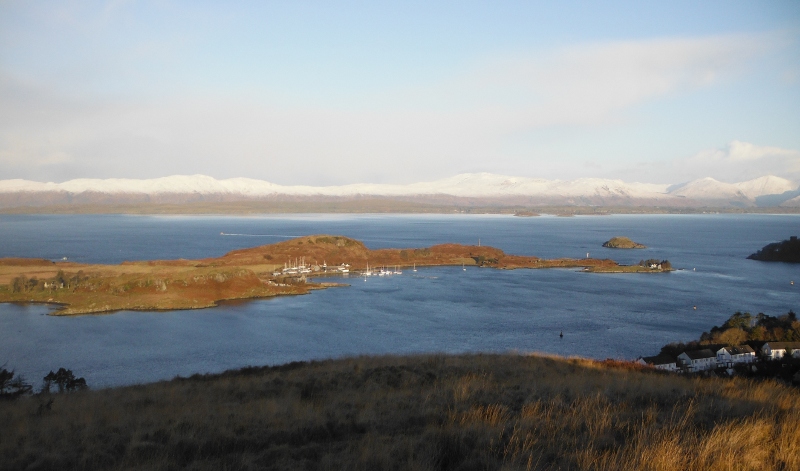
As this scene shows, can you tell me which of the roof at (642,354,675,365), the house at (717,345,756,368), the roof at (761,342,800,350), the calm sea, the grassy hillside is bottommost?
the calm sea

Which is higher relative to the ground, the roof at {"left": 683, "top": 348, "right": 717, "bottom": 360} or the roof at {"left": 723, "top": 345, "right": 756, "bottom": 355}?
the roof at {"left": 723, "top": 345, "right": 756, "bottom": 355}

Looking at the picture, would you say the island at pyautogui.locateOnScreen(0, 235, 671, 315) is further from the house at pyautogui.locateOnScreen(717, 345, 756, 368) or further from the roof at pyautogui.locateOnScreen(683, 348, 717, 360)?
the house at pyautogui.locateOnScreen(717, 345, 756, 368)

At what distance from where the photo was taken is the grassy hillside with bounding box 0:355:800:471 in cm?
421

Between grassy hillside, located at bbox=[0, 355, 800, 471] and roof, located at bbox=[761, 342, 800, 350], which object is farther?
roof, located at bbox=[761, 342, 800, 350]

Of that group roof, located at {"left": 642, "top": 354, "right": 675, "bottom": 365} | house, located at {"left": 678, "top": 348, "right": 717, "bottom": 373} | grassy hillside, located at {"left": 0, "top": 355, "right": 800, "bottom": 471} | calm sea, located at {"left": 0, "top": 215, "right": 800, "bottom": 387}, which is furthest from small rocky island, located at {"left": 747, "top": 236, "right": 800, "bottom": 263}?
grassy hillside, located at {"left": 0, "top": 355, "right": 800, "bottom": 471}

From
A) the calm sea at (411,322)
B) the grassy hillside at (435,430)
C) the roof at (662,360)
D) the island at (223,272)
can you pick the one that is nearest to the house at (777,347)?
the roof at (662,360)

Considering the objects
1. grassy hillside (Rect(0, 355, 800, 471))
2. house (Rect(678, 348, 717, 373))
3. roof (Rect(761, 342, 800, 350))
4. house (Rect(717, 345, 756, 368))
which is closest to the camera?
grassy hillside (Rect(0, 355, 800, 471))

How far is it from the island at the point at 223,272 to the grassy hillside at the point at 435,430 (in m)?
38.9

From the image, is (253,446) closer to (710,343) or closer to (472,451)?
(472,451)

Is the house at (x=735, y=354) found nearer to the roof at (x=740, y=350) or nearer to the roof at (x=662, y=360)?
the roof at (x=740, y=350)

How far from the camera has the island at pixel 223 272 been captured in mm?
44656

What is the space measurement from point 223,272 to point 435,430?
5000 cm

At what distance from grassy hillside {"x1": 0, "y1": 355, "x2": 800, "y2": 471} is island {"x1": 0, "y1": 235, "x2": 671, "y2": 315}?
38.9 m

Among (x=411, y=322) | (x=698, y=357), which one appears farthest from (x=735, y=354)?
(x=411, y=322)
